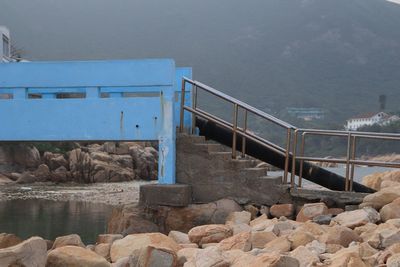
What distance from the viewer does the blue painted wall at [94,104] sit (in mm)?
9570

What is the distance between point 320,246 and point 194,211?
3358 millimetres

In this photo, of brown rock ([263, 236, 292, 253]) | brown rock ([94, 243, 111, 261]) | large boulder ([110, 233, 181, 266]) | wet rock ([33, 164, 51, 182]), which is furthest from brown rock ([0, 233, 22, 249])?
wet rock ([33, 164, 51, 182])

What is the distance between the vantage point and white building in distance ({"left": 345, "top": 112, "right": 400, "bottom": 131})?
266ft

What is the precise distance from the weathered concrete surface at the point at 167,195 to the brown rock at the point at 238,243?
2674mm

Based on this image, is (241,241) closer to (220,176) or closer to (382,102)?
(220,176)

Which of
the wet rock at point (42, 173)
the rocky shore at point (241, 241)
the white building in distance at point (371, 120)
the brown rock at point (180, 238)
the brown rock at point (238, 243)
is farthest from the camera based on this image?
the white building in distance at point (371, 120)

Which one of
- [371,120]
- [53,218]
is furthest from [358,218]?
[371,120]

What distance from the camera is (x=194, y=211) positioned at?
9.38 meters

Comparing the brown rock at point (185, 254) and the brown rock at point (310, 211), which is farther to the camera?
the brown rock at point (310, 211)

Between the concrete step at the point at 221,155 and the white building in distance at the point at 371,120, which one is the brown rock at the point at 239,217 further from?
the white building in distance at the point at 371,120

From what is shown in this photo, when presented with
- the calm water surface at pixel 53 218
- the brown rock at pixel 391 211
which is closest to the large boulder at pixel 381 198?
the brown rock at pixel 391 211

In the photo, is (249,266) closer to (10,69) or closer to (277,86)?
(10,69)

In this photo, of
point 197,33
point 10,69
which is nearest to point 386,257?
point 10,69

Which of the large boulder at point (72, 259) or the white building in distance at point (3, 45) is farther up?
the white building in distance at point (3, 45)
